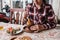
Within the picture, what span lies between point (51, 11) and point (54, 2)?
10cm

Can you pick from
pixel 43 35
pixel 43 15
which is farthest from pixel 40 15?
pixel 43 35

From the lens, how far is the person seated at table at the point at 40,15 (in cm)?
147

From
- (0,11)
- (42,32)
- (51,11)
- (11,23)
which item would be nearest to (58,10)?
(51,11)

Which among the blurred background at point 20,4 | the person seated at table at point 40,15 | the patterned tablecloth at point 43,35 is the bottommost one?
the patterned tablecloth at point 43,35

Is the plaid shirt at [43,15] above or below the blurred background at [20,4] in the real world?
below

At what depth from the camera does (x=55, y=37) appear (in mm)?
1298

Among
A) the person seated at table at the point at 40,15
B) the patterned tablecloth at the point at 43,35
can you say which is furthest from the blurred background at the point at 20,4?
the patterned tablecloth at the point at 43,35

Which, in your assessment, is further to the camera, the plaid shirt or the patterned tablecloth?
the plaid shirt

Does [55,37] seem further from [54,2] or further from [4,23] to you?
[4,23]

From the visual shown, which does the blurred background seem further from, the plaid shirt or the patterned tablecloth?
the patterned tablecloth

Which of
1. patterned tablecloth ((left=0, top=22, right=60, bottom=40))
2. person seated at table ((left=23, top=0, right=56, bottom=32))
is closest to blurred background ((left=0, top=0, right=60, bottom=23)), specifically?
person seated at table ((left=23, top=0, right=56, bottom=32))

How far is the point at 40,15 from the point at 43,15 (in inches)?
1.2

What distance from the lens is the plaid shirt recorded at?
1.48 m

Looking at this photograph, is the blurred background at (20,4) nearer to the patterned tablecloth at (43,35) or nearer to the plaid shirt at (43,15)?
the plaid shirt at (43,15)
